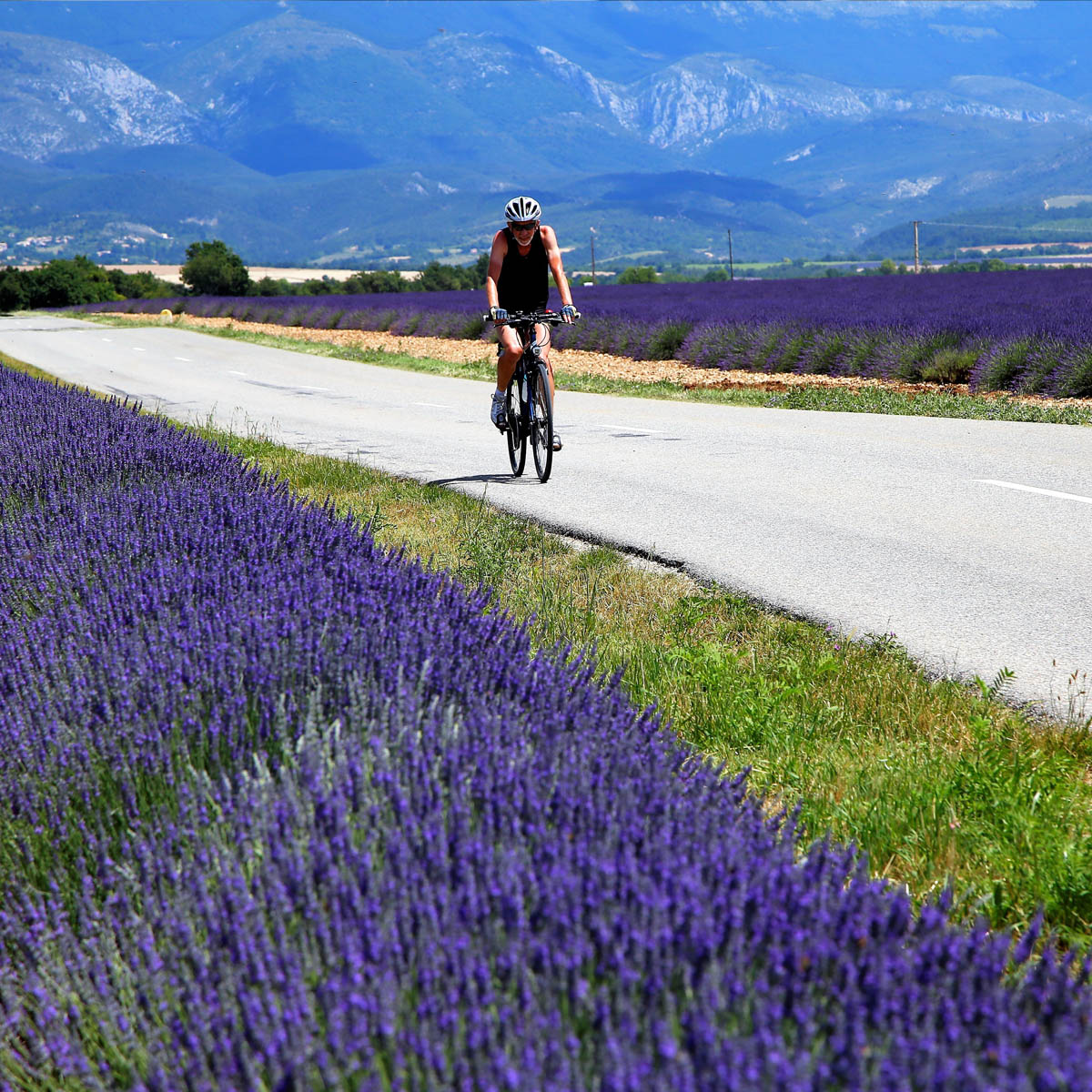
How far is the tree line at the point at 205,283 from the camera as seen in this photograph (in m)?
79.2

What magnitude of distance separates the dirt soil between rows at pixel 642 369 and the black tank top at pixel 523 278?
25.4 feet

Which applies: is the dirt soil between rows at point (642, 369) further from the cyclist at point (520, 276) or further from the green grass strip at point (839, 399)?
the cyclist at point (520, 276)

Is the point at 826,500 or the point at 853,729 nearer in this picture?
the point at 853,729

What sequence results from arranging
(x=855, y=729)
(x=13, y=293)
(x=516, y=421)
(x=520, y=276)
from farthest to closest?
(x=13, y=293), (x=516, y=421), (x=520, y=276), (x=855, y=729)

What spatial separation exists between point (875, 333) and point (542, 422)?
11.3 meters

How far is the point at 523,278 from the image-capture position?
29.3 ft

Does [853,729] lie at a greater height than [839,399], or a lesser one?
lesser

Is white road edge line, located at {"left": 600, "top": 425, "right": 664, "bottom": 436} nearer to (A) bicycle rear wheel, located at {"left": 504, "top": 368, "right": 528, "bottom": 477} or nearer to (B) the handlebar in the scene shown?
(A) bicycle rear wheel, located at {"left": 504, "top": 368, "right": 528, "bottom": 477}

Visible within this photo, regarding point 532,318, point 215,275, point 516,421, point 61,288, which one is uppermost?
point 215,275

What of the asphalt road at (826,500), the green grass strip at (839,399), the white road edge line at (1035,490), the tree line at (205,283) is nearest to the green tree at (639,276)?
the tree line at (205,283)

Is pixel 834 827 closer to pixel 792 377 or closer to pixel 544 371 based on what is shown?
pixel 544 371

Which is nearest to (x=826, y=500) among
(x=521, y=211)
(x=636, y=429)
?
(x=521, y=211)

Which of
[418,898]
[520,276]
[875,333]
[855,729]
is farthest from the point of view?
[875,333]

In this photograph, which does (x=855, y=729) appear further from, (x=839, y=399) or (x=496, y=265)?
(x=839, y=399)
